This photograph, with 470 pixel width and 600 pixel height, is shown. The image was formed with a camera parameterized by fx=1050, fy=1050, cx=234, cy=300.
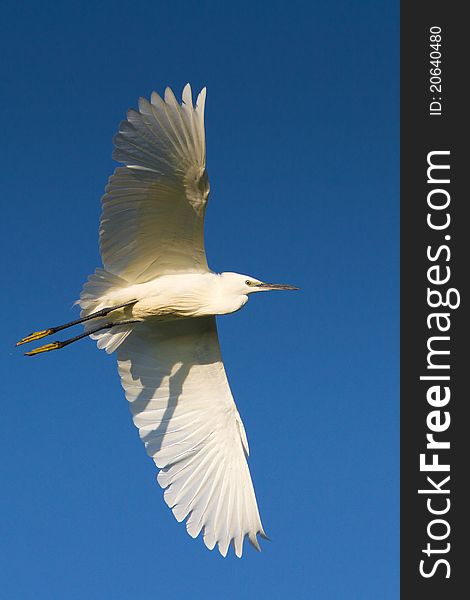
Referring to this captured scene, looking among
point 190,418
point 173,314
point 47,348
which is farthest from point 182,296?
point 190,418

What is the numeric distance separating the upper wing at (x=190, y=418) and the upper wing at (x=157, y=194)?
131 centimetres

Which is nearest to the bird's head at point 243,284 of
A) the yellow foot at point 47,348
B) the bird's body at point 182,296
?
the bird's body at point 182,296

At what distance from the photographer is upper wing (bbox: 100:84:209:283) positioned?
1189 cm

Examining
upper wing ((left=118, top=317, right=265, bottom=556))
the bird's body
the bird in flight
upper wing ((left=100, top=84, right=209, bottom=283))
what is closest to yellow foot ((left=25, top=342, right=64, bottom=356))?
the bird in flight

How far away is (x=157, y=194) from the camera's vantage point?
12.5 m

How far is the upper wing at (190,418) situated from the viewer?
14.2m

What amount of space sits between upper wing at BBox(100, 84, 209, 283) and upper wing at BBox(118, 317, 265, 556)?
131 cm

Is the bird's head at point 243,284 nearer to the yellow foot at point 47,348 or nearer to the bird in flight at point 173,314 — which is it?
the bird in flight at point 173,314

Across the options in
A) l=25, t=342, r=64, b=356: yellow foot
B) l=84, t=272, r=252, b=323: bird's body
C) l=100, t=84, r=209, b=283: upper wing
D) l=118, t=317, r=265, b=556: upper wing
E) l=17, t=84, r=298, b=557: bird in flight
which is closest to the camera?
l=100, t=84, r=209, b=283: upper wing

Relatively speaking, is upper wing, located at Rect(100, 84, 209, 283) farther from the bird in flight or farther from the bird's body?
the bird's body

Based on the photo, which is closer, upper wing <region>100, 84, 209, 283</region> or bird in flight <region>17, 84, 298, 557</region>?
upper wing <region>100, 84, 209, 283</region>

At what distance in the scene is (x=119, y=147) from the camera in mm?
11898

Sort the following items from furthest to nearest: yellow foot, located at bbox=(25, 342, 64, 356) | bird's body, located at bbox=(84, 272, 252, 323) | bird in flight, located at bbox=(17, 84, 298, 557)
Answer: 1. yellow foot, located at bbox=(25, 342, 64, 356)
2. bird's body, located at bbox=(84, 272, 252, 323)
3. bird in flight, located at bbox=(17, 84, 298, 557)

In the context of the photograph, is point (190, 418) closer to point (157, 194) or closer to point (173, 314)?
point (173, 314)
